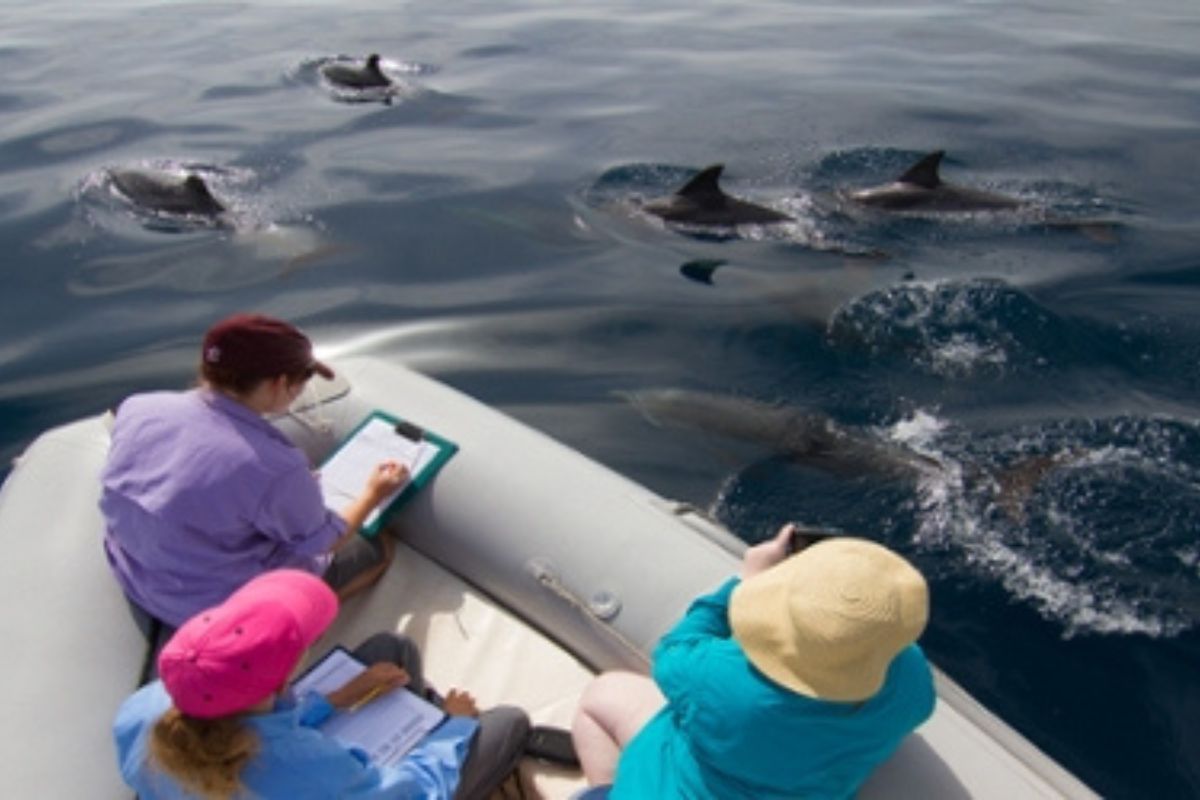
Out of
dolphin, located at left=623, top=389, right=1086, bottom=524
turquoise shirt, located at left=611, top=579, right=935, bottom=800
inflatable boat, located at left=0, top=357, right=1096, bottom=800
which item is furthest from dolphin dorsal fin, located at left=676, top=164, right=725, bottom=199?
turquoise shirt, located at left=611, top=579, right=935, bottom=800

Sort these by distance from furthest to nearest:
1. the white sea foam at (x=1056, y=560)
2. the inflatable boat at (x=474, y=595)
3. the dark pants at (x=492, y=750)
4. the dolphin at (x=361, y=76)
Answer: the dolphin at (x=361, y=76)
the white sea foam at (x=1056, y=560)
the dark pants at (x=492, y=750)
the inflatable boat at (x=474, y=595)

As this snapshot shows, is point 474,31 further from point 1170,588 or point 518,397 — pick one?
point 1170,588

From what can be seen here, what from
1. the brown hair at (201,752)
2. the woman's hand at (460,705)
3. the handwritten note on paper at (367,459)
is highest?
the brown hair at (201,752)

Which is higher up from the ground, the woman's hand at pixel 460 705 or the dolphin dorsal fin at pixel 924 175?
the woman's hand at pixel 460 705

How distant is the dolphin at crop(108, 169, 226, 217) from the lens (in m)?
10.3

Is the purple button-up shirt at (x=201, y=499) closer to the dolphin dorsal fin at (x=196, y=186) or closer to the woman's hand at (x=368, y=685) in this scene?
the woman's hand at (x=368, y=685)

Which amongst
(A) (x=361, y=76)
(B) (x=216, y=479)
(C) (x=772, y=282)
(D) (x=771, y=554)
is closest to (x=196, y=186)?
(C) (x=772, y=282)

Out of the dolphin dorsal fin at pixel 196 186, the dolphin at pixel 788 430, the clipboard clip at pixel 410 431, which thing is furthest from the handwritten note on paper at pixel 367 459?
the dolphin dorsal fin at pixel 196 186

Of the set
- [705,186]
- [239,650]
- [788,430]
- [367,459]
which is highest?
[239,650]

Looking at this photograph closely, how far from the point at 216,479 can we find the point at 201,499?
0.27ft

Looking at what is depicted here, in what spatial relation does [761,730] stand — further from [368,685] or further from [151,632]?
[151,632]

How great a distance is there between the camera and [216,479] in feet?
12.0

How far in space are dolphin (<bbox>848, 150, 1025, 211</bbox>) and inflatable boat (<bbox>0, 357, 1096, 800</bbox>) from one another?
6779mm

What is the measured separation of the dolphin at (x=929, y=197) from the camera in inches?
423
